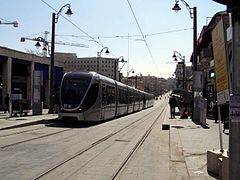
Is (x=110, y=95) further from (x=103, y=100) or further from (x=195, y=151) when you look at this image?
(x=195, y=151)

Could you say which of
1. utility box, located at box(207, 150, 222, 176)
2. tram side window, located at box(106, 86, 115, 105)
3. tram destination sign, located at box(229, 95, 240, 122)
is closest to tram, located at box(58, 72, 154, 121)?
tram side window, located at box(106, 86, 115, 105)

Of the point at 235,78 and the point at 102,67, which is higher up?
the point at 102,67

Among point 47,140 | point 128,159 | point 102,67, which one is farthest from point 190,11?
point 102,67

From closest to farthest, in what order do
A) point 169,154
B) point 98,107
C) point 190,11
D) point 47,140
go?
point 169,154 → point 47,140 → point 98,107 → point 190,11

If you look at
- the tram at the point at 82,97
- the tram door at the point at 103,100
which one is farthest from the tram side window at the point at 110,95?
the tram at the point at 82,97

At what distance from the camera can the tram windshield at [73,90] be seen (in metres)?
24.7

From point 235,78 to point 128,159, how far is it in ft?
21.7

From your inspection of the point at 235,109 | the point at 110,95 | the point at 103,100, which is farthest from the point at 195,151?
the point at 110,95

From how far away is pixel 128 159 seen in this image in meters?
12.1

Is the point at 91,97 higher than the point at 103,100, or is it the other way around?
the point at 91,97

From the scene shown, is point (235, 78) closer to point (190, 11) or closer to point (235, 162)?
point (235, 162)

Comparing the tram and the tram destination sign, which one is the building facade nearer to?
the tram

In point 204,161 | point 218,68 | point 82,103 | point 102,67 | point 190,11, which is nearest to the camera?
point 218,68

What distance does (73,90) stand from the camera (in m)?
25.0
